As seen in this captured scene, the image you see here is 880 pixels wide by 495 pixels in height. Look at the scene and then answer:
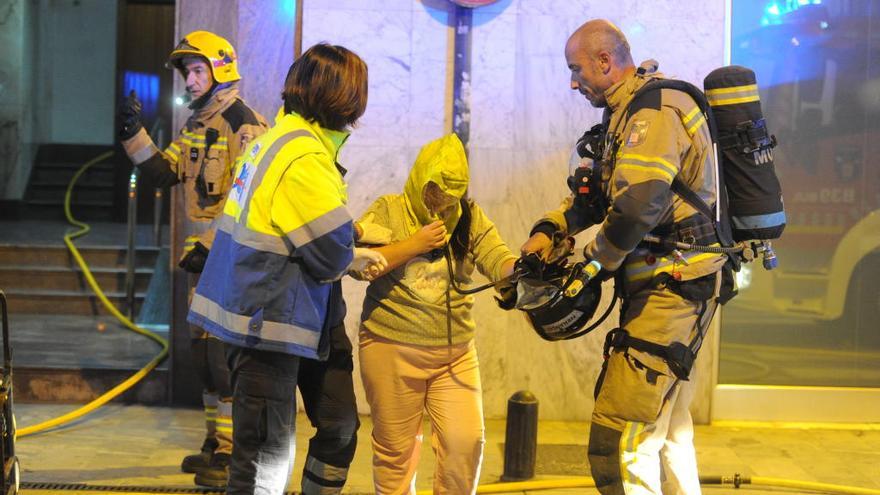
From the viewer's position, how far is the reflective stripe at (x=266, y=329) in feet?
12.0

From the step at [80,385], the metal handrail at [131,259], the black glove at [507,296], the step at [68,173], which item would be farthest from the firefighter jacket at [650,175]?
the step at [68,173]

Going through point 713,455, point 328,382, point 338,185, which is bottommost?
point 713,455

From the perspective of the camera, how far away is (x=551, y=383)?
6875 mm

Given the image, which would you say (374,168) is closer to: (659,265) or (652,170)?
(659,265)

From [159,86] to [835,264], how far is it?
10457 mm

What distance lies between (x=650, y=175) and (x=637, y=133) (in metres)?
0.18

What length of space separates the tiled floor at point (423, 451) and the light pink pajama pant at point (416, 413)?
1130mm

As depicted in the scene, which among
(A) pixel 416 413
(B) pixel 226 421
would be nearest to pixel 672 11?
(A) pixel 416 413

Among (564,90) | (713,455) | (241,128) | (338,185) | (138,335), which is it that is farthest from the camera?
(138,335)

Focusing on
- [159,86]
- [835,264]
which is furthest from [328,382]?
[159,86]

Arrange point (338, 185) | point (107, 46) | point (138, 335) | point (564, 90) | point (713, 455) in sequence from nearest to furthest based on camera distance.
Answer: point (338, 185), point (713, 455), point (564, 90), point (138, 335), point (107, 46)

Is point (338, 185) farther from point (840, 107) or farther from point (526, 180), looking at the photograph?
point (840, 107)

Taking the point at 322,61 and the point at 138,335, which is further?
the point at 138,335

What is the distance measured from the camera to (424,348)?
14.0 ft
